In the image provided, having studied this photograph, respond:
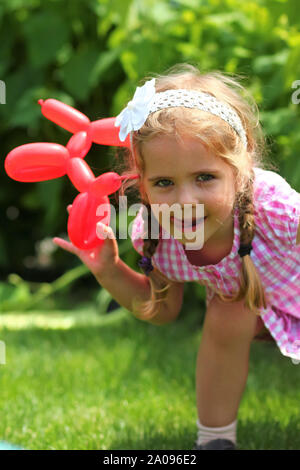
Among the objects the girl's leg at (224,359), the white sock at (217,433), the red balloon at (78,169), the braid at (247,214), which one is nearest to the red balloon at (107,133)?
the red balloon at (78,169)

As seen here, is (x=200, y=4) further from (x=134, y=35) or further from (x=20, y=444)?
(x=20, y=444)

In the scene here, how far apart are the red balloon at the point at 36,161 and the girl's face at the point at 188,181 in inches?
7.8

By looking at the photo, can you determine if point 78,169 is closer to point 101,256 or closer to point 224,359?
point 101,256

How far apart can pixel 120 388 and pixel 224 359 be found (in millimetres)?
484

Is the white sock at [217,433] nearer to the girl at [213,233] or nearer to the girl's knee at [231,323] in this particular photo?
the girl at [213,233]

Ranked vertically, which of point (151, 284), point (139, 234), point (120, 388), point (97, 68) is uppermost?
point (97, 68)

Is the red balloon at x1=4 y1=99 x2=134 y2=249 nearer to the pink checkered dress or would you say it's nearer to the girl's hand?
the girl's hand

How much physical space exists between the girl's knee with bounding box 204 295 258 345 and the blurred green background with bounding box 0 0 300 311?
0.53 metres

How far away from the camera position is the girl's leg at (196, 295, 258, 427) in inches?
55.5

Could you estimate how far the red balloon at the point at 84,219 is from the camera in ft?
4.34

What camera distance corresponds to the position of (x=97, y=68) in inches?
107

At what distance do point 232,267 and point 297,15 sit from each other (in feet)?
3.35

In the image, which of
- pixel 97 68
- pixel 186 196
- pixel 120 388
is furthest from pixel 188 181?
pixel 97 68

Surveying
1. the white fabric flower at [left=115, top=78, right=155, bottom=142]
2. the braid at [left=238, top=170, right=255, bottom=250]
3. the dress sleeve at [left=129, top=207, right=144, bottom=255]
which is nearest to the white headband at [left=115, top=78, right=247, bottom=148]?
the white fabric flower at [left=115, top=78, right=155, bottom=142]
